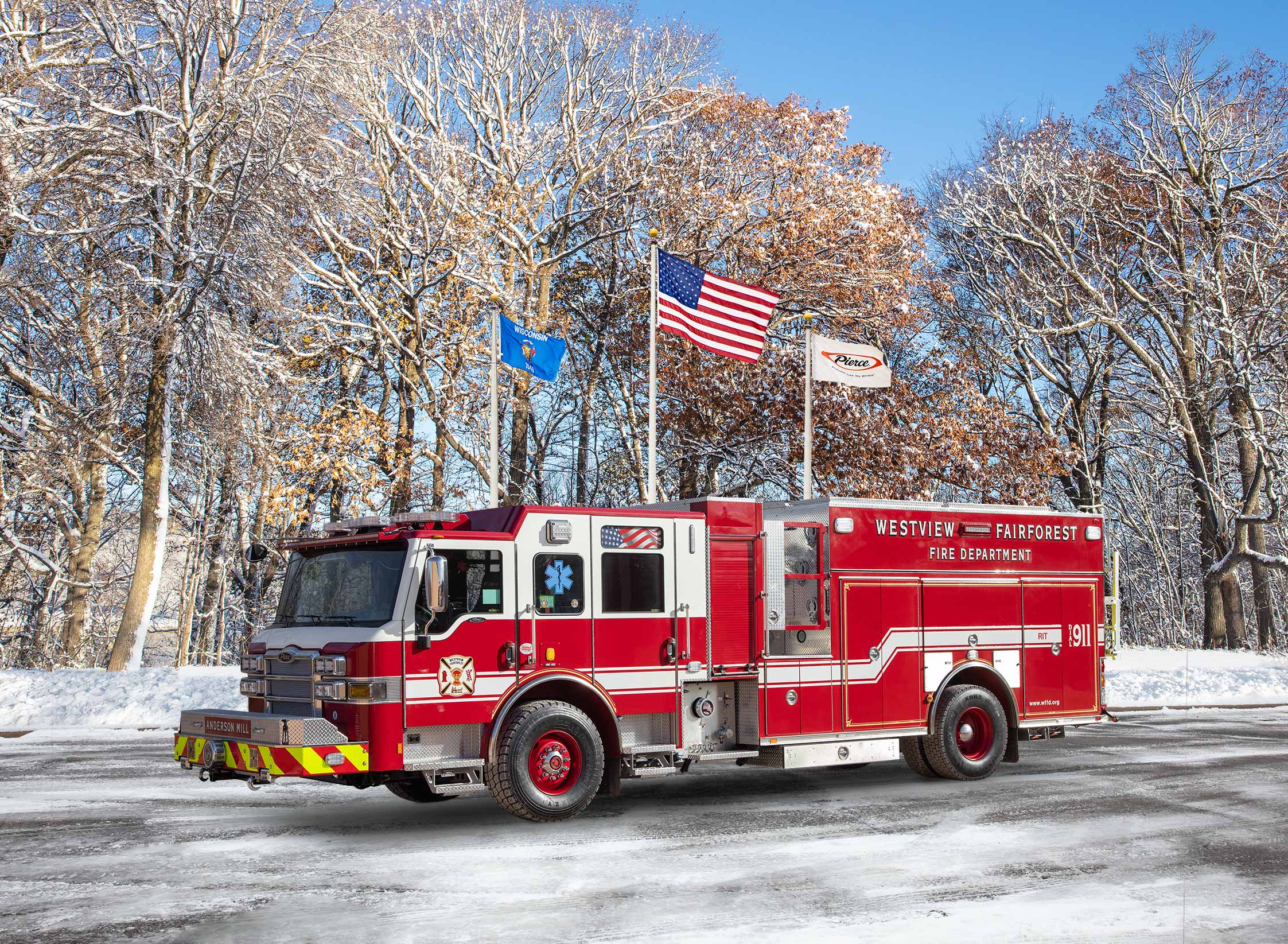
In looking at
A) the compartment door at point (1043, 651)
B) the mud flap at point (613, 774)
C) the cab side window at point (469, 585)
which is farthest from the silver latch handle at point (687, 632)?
the compartment door at point (1043, 651)

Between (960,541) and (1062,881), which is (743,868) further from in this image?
(960,541)

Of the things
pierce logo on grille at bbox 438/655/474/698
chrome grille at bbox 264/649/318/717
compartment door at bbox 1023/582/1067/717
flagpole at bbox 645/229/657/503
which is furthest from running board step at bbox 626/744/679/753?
flagpole at bbox 645/229/657/503

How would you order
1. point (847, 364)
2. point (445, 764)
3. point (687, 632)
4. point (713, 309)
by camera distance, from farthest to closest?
1. point (847, 364)
2. point (713, 309)
3. point (687, 632)
4. point (445, 764)

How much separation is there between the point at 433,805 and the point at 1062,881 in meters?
6.04

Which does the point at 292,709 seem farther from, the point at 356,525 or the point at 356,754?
the point at 356,525

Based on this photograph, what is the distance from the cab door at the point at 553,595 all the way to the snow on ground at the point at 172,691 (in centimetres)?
1007

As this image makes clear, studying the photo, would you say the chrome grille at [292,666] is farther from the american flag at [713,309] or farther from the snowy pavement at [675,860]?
the american flag at [713,309]

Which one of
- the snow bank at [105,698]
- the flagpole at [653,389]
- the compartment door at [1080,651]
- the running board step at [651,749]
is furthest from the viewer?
the flagpole at [653,389]

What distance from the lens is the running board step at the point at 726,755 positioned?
1190 centimetres

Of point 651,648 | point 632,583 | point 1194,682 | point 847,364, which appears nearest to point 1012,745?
point 651,648

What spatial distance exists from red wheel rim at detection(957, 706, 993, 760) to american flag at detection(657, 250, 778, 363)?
29.4 ft

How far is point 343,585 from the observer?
10.8 m

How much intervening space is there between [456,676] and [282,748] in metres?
1.46

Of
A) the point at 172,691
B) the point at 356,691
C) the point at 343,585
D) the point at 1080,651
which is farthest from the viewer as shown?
the point at 172,691
